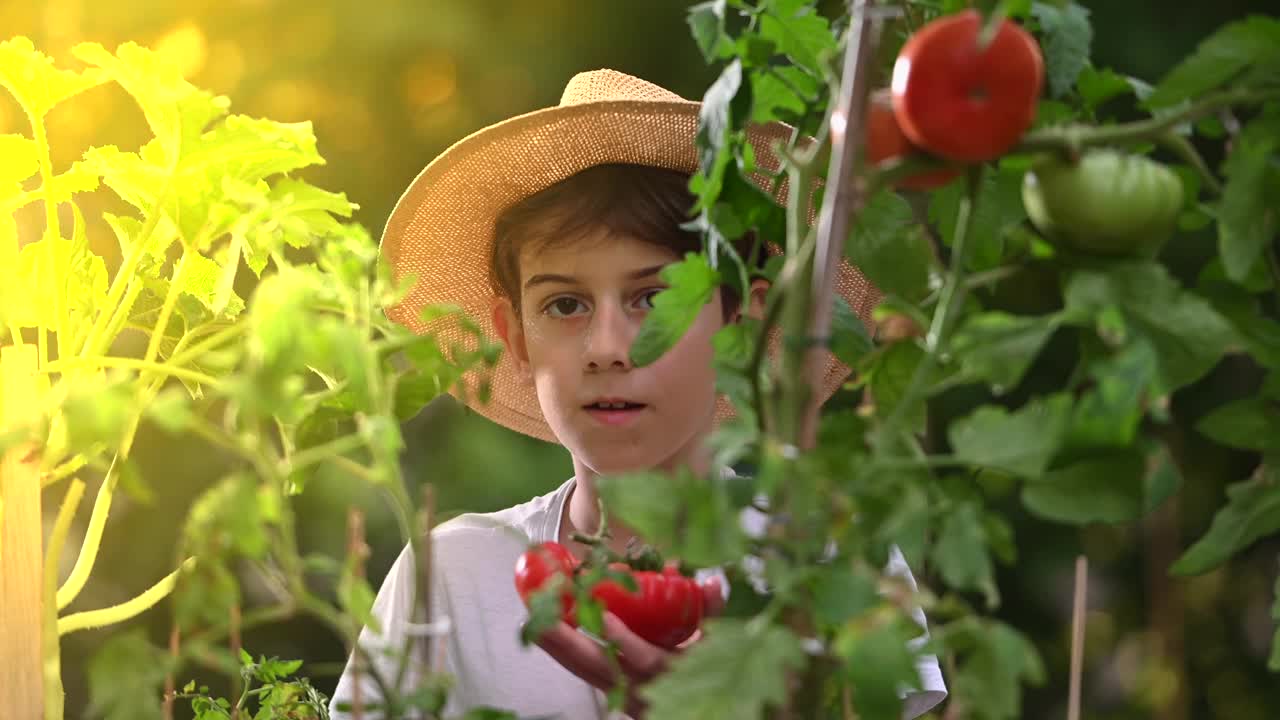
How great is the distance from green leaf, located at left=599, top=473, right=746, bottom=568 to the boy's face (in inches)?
20.4

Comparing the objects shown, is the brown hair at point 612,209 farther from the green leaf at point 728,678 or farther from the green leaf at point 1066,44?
the green leaf at point 728,678

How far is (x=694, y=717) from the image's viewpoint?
1.96ft

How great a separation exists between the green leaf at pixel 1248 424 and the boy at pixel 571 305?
0.38 meters

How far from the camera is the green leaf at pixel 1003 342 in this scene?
660 millimetres

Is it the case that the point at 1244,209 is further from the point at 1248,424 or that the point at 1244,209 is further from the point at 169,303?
the point at 169,303

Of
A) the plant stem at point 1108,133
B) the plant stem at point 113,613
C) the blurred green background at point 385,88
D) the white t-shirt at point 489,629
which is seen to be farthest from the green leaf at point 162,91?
the blurred green background at point 385,88

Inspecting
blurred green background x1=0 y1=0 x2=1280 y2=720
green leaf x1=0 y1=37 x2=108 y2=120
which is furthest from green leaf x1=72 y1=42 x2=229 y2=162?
blurred green background x1=0 y1=0 x2=1280 y2=720

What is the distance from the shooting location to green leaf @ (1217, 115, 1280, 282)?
2.40 ft

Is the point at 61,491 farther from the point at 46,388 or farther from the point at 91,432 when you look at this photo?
the point at 91,432

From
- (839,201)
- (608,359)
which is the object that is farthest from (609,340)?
(839,201)

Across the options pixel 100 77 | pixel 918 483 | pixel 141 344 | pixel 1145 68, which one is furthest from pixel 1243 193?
pixel 141 344

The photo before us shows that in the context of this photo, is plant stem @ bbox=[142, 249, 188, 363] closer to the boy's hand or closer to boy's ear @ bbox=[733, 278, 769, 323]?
the boy's hand

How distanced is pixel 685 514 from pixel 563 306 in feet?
1.97

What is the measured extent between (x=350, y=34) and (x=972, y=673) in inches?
100
